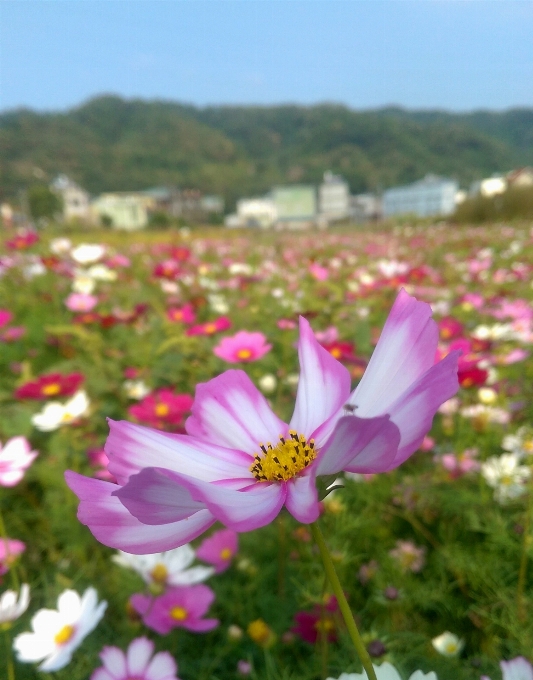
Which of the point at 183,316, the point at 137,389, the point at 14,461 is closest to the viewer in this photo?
the point at 14,461

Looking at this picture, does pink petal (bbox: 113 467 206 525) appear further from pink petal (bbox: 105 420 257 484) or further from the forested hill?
the forested hill

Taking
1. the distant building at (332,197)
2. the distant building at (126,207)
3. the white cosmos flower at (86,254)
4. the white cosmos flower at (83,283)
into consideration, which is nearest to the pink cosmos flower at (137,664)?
the white cosmos flower at (83,283)

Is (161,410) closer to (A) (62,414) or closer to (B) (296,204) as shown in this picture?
(A) (62,414)

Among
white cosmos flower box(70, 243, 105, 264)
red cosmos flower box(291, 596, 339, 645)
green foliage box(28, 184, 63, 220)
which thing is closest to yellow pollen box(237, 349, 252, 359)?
red cosmos flower box(291, 596, 339, 645)

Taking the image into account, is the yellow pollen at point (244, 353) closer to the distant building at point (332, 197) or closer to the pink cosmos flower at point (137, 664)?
the pink cosmos flower at point (137, 664)

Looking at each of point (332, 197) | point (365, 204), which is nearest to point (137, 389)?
point (365, 204)

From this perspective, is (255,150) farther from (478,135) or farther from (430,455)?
(430,455)
